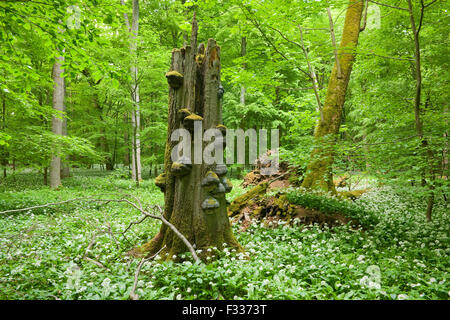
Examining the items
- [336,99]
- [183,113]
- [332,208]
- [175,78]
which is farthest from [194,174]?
[336,99]

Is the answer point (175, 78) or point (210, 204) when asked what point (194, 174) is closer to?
point (210, 204)

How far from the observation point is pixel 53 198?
27.4ft

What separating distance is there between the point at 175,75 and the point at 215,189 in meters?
1.88

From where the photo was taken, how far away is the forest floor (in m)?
→ 2.49

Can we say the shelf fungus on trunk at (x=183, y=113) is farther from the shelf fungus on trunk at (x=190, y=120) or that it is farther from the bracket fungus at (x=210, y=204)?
the bracket fungus at (x=210, y=204)

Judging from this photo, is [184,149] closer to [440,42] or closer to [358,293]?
[358,293]

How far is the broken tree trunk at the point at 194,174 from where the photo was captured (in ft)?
11.6

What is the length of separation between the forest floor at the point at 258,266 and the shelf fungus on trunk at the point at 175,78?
2.65 meters

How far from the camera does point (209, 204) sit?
346cm

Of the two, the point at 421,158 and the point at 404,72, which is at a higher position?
the point at 404,72

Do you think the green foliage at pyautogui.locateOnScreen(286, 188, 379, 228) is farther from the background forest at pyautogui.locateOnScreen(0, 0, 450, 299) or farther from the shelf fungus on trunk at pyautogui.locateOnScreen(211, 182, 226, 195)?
the shelf fungus on trunk at pyautogui.locateOnScreen(211, 182, 226, 195)

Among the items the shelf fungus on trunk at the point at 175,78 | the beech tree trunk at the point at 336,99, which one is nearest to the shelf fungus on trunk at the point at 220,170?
the shelf fungus on trunk at the point at 175,78

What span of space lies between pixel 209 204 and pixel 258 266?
1.08 meters
